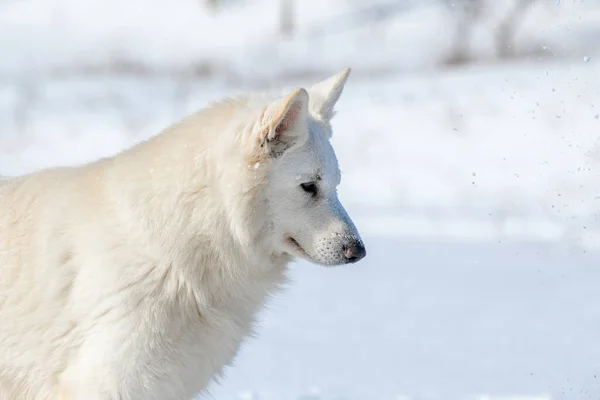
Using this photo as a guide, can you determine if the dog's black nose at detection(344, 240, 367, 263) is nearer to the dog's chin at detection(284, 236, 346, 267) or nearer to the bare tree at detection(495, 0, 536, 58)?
the dog's chin at detection(284, 236, 346, 267)

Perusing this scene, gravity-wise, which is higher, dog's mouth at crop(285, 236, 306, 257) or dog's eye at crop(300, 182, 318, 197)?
dog's eye at crop(300, 182, 318, 197)

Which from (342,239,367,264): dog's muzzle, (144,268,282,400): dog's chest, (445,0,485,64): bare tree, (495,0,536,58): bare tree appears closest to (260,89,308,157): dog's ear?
(342,239,367,264): dog's muzzle

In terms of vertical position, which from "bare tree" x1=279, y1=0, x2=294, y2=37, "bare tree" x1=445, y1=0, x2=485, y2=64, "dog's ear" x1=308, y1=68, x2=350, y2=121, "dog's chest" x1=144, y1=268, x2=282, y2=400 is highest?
"dog's ear" x1=308, y1=68, x2=350, y2=121

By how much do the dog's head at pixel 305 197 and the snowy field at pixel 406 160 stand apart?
51cm

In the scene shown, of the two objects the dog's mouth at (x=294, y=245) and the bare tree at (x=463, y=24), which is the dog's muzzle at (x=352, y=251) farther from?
the bare tree at (x=463, y=24)

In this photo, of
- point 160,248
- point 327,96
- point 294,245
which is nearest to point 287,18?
point 327,96

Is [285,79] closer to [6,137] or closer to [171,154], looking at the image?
[6,137]

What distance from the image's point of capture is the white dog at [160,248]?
3861mm

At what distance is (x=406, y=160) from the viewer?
14.3 meters

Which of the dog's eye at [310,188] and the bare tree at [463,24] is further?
the bare tree at [463,24]

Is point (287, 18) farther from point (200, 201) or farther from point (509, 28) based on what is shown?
point (200, 201)

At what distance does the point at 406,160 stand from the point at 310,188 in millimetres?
10339

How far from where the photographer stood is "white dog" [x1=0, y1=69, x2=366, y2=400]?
12.7 ft

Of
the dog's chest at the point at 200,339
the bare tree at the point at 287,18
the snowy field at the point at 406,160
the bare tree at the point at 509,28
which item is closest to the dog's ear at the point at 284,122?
the dog's chest at the point at 200,339
